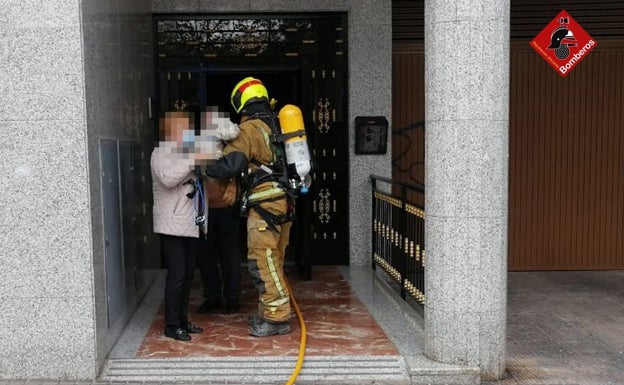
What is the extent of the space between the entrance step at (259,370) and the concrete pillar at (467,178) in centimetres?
42

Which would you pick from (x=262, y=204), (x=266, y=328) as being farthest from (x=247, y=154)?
(x=266, y=328)

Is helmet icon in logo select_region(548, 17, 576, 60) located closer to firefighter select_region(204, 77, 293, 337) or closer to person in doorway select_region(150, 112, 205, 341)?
firefighter select_region(204, 77, 293, 337)

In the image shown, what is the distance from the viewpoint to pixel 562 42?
259 inches

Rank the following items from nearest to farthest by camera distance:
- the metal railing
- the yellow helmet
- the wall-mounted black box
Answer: the yellow helmet
the metal railing
the wall-mounted black box

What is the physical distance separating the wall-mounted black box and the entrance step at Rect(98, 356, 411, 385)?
3519 millimetres

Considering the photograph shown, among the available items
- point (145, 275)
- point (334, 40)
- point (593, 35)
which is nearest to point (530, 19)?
point (593, 35)

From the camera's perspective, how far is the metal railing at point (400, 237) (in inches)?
247

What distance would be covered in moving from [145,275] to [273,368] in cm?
244

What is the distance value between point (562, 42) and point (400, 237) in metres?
2.44

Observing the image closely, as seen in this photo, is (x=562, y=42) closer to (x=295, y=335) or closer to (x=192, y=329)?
(x=295, y=335)

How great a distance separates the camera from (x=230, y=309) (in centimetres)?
633

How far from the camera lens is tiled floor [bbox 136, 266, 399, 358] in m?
5.18

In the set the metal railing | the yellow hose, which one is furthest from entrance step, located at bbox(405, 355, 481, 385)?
the metal railing

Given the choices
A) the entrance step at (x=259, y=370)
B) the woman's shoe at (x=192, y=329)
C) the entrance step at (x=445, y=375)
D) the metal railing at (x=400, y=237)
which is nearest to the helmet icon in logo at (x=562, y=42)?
the metal railing at (x=400, y=237)
